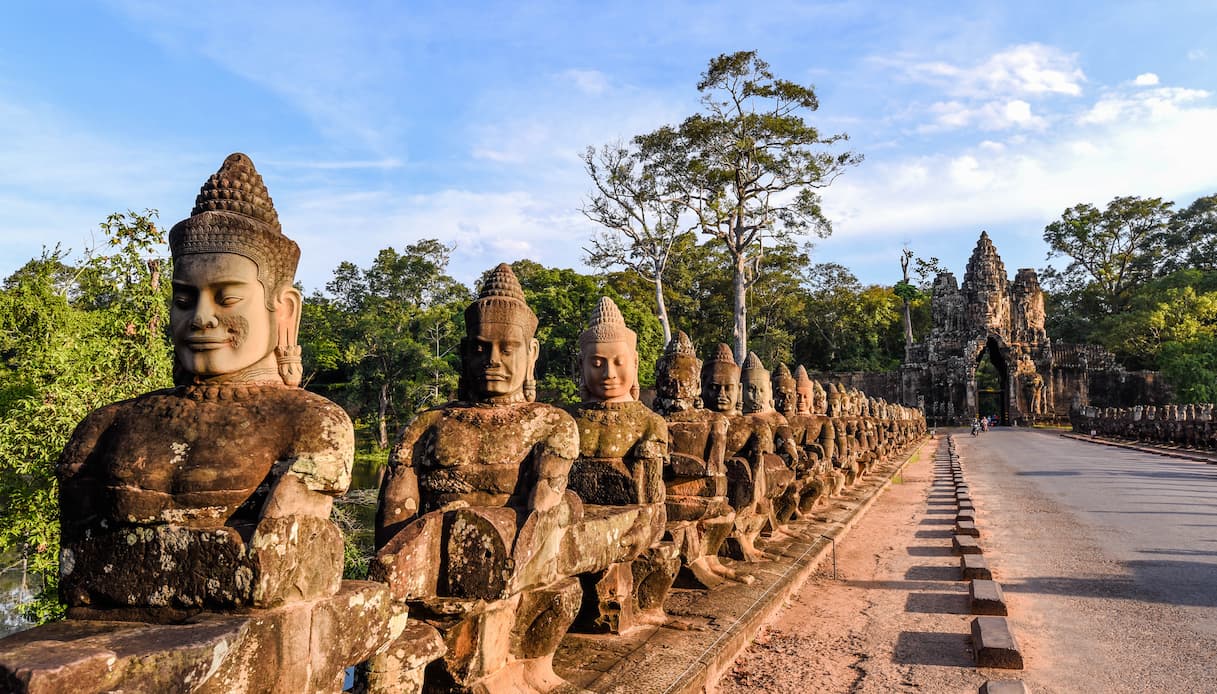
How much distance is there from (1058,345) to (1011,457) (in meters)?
30.5

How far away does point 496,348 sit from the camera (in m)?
4.07

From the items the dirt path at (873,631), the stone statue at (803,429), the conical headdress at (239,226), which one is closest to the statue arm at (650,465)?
the dirt path at (873,631)

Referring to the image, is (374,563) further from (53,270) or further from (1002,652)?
(53,270)

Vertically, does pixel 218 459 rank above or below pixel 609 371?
below

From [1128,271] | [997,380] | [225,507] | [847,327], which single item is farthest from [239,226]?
[1128,271]

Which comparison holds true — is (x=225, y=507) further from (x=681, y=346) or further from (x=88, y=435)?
(x=681, y=346)

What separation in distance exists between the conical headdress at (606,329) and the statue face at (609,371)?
0.12ft

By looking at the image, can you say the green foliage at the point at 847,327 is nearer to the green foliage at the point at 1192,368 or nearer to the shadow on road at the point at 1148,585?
the green foliage at the point at 1192,368

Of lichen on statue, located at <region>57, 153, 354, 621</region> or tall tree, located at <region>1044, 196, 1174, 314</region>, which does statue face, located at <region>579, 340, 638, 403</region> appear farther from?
tall tree, located at <region>1044, 196, 1174, 314</region>

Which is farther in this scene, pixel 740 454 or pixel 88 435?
pixel 740 454

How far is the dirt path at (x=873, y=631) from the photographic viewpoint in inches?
188

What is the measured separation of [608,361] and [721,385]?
249 centimetres

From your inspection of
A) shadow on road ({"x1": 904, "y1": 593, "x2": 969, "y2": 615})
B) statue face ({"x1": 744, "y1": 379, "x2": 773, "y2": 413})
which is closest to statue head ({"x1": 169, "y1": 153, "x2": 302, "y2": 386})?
shadow on road ({"x1": 904, "y1": 593, "x2": 969, "y2": 615})

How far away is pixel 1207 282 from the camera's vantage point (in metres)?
53.8
